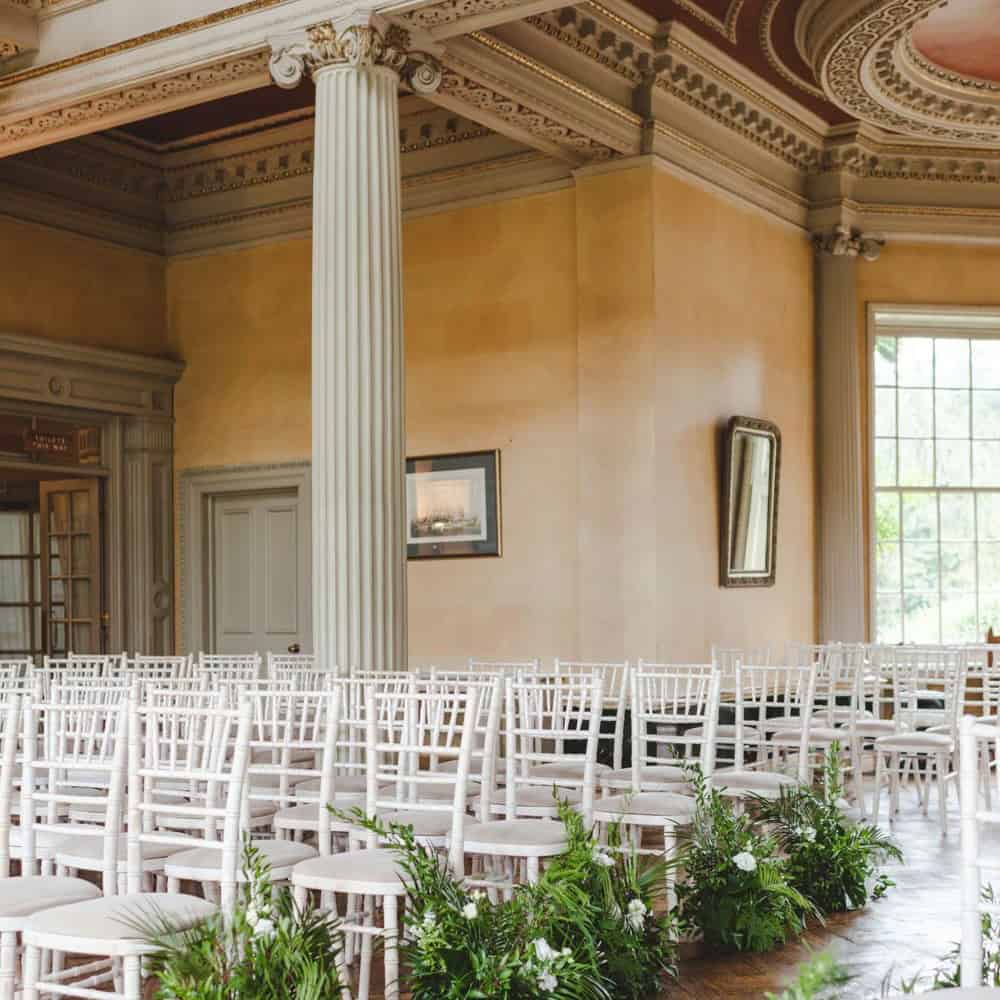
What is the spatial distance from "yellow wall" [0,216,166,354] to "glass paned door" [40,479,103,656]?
48.2 inches

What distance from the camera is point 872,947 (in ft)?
16.0

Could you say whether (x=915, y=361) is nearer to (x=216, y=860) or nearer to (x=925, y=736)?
(x=925, y=736)

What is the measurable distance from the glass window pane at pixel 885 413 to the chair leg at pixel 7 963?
9.99 meters

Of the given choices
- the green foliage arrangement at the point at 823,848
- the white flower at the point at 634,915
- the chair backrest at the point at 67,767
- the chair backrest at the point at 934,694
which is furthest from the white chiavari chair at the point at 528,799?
the chair backrest at the point at 934,694

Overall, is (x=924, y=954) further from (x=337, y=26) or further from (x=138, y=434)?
(x=138, y=434)

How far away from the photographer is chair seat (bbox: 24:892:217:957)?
3186mm

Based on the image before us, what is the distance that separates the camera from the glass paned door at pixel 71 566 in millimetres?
11164

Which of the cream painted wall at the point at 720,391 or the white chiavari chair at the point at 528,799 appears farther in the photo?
the cream painted wall at the point at 720,391

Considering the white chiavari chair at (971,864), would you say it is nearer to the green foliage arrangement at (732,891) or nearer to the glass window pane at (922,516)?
the green foliage arrangement at (732,891)

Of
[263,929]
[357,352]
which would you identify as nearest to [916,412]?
[357,352]

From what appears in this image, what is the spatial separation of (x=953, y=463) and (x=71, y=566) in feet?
24.6

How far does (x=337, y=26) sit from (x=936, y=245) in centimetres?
669

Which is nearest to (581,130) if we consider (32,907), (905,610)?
(905,610)

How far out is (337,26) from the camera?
22.9 feet
